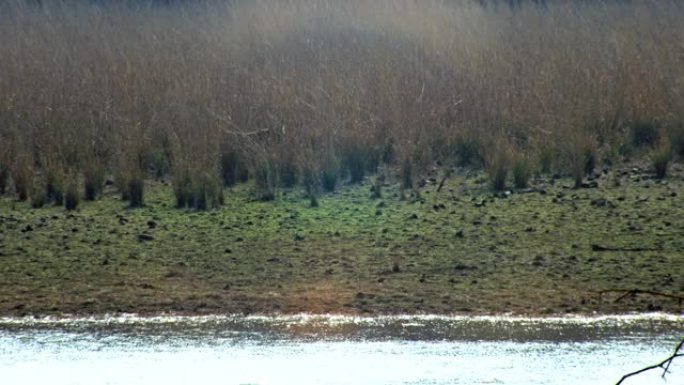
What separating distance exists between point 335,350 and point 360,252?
2099mm

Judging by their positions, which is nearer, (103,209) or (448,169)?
(103,209)

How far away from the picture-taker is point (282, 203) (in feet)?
35.7

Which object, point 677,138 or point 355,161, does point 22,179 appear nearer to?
point 355,161

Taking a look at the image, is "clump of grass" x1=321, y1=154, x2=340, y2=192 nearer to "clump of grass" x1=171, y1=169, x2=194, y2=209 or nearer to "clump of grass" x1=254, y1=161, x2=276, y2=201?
"clump of grass" x1=254, y1=161, x2=276, y2=201

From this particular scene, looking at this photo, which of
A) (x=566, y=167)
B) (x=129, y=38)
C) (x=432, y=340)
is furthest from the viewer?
(x=129, y=38)

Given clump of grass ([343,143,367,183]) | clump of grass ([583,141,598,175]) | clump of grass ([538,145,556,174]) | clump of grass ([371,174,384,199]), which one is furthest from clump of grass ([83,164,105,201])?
clump of grass ([583,141,598,175])

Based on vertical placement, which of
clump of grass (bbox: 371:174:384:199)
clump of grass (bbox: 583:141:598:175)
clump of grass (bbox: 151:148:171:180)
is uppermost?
clump of grass (bbox: 583:141:598:175)

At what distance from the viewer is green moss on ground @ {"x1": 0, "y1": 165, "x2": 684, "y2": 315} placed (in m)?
8.15

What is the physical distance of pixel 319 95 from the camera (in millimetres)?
12883

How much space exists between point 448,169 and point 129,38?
592cm

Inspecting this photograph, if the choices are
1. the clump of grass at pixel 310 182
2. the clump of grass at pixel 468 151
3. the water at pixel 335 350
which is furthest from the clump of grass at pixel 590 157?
the water at pixel 335 350

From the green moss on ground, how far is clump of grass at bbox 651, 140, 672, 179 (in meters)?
0.20

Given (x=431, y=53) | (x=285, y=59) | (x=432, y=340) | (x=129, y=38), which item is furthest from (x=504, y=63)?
(x=432, y=340)

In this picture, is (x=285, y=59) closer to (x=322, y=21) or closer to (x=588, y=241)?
(x=322, y=21)
